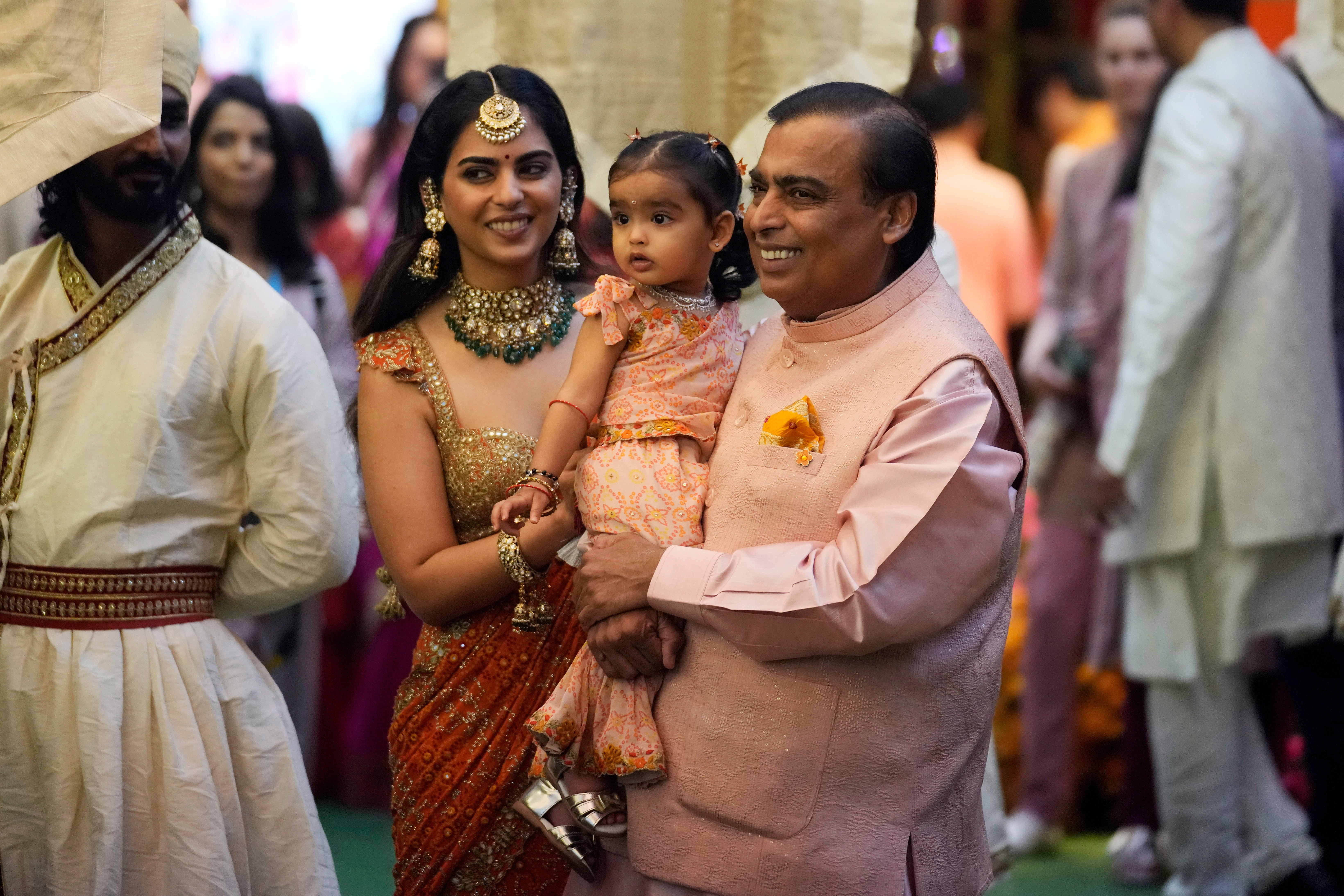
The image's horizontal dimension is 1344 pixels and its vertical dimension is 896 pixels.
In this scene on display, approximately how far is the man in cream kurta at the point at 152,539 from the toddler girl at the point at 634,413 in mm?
525

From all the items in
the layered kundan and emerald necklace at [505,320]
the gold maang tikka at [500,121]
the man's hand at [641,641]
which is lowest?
the man's hand at [641,641]

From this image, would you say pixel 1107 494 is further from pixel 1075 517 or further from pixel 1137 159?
pixel 1137 159

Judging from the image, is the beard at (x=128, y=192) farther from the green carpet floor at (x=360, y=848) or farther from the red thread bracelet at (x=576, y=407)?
the green carpet floor at (x=360, y=848)

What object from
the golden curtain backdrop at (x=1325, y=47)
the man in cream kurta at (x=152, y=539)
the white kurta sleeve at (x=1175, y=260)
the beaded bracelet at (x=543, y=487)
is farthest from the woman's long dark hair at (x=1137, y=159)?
the man in cream kurta at (x=152, y=539)

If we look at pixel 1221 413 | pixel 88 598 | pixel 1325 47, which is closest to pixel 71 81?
pixel 88 598

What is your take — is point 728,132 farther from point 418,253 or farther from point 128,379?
point 128,379

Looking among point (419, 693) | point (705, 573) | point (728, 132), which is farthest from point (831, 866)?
point (728, 132)

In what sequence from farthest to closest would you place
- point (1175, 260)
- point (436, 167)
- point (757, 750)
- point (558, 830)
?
point (1175, 260) → point (436, 167) → point (558, 830) → point (757, 750)

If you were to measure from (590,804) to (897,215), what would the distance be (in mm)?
1001

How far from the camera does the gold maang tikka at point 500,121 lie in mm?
2750

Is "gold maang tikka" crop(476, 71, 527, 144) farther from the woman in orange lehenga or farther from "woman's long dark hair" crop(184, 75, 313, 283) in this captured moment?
"woman's long dark hair" crop(184, 75, 313, 283)

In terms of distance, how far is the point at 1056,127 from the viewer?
8164mm

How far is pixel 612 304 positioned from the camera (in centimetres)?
254

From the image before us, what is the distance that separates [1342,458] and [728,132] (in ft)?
6.19
